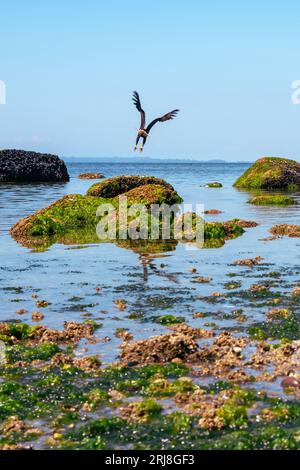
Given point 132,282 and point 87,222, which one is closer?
point 132,282

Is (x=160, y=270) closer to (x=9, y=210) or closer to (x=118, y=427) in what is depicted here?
(x=118, y=427)

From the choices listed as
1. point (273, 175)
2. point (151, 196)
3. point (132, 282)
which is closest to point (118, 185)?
point (151, 196)

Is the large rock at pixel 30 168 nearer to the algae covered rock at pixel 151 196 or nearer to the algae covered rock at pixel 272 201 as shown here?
the algae covered rock at pixel 272 201

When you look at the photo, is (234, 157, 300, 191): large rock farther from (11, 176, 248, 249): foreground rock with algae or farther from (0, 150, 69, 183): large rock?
(11, 176, 248, 249): foreground rock with algae

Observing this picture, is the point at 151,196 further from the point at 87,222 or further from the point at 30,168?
the point at 30,168

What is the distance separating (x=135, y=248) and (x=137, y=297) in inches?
285

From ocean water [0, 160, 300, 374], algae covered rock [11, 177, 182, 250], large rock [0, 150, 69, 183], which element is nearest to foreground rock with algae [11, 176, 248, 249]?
algae covered rock [11, 177, 182, 250]

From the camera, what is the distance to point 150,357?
9.67 metres

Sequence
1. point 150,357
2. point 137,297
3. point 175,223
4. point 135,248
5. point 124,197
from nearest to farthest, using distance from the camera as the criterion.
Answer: point 150,357
point 137,297
point 135,248
point 175,223
point 124,197

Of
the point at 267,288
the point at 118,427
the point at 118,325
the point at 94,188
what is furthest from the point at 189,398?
the point at 94,188

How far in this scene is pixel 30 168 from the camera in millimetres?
75375

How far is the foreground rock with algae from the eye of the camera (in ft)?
75.9

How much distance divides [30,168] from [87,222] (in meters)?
50.7

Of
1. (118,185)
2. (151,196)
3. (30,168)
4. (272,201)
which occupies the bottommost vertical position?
(272,201)
